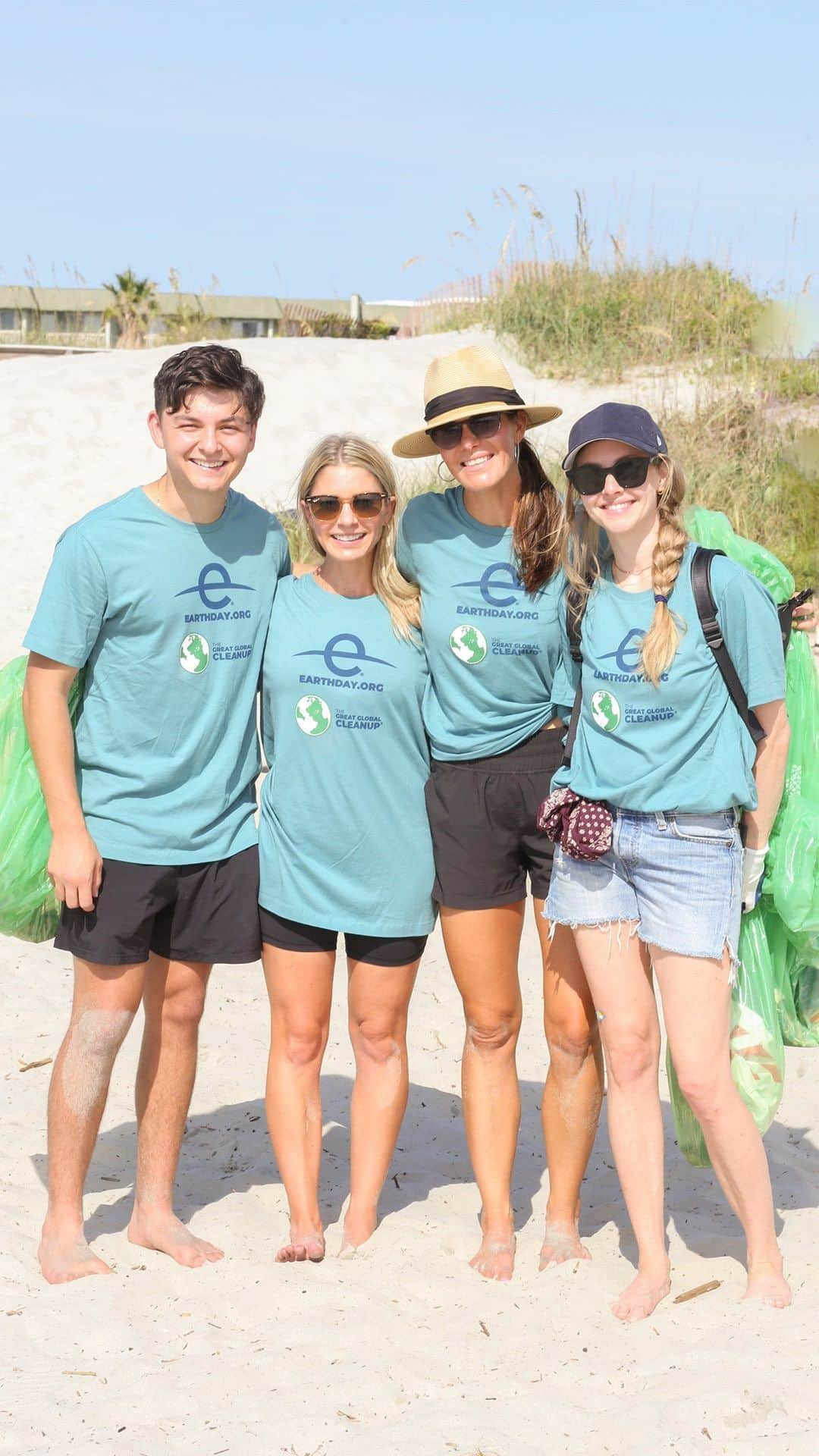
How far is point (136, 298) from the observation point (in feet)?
57.6

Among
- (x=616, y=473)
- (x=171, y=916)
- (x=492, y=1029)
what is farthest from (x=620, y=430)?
(x=171, y=916)

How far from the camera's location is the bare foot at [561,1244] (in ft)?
13.1

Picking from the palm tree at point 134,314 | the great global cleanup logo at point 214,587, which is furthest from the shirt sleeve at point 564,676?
the palm tree at point 134,314

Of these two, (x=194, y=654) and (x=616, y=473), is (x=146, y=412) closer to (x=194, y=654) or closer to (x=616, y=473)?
(x=194, y=654)

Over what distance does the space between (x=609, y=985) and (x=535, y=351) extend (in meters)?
11.3

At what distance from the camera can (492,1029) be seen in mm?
3986

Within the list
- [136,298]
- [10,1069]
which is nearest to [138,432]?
[136,298]

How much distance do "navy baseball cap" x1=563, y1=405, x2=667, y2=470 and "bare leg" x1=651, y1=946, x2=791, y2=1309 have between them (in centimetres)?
126

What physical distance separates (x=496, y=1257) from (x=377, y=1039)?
0.70 meters

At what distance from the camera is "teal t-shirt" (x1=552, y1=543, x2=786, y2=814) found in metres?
3.41

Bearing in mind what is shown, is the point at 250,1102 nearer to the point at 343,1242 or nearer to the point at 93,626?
the point at 343,1242

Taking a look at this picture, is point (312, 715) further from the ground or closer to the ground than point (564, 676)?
closer to the ground

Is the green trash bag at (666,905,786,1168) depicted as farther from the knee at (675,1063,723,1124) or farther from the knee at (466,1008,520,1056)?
the knee at (466,1008,520,1056)

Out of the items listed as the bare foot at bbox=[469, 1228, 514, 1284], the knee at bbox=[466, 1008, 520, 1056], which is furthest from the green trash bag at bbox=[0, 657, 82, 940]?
A: the bare foot at bbox=[469, 1228, 514, 1284]
